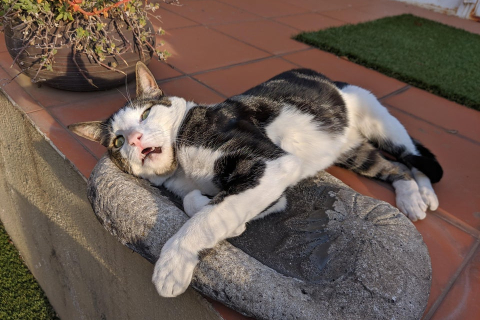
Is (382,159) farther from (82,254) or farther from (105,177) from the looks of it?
(82,254)

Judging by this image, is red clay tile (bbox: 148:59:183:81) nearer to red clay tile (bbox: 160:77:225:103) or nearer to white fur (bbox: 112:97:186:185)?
red clay tile (bbox: 160:77:225:103)

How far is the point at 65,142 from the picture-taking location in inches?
82.6

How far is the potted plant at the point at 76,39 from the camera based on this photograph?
85.4 inches

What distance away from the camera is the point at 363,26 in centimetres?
434

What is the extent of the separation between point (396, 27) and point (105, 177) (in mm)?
4095

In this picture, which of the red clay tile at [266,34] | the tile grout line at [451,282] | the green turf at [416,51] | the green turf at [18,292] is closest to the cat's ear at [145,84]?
the tile grout line at [451,282]

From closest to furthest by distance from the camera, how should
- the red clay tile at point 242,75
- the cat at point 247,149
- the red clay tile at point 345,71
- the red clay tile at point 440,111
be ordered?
the cat at point 247,149, the red clay tile at point 440,111, the red clay tile at point 242,75, the red clay tile at point 345,71

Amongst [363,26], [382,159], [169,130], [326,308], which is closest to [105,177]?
[169,130]

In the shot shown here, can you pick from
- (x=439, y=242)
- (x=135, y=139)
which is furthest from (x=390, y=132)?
(x=135, y=139)

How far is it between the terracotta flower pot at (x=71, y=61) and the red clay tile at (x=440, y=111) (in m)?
1.92

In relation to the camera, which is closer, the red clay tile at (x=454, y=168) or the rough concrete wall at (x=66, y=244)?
the rough concrete wall at (x=66, y=244)

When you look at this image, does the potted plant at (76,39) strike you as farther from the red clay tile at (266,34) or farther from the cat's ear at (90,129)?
the red clay tile at (266,34)

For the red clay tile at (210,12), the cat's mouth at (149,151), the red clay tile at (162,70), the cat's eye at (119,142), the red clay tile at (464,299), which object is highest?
the red clay tile at (210,12)

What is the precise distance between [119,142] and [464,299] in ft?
5.22
